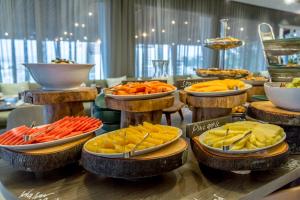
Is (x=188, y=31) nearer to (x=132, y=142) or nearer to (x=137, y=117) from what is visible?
(x=137, y=117)

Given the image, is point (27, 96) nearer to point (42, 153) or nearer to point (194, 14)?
point (42, 153)

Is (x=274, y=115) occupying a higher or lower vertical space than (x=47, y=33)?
lower

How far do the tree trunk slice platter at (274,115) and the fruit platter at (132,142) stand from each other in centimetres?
42

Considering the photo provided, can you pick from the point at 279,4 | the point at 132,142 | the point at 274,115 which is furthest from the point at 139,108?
the point at 279,4

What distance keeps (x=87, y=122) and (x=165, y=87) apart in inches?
14.8

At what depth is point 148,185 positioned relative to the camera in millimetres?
833

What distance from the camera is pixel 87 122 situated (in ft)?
3.32

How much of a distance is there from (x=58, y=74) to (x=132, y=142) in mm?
499

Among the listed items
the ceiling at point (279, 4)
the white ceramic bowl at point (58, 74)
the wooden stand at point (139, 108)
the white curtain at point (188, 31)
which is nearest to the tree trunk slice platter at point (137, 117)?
the wooden stand at point (139, 108)

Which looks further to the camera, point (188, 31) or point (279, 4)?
point (279, 4)

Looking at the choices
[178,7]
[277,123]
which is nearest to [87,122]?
[277,123]

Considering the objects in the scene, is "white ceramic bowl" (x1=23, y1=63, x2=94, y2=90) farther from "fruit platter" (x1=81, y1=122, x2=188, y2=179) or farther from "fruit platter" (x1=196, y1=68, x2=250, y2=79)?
"fruit platter" (x1=196, y1=68, x2=250, y2=79)

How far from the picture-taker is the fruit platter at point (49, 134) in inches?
32.7

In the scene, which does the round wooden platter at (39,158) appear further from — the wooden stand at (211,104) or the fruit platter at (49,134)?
the wooden stand at (211,104)
